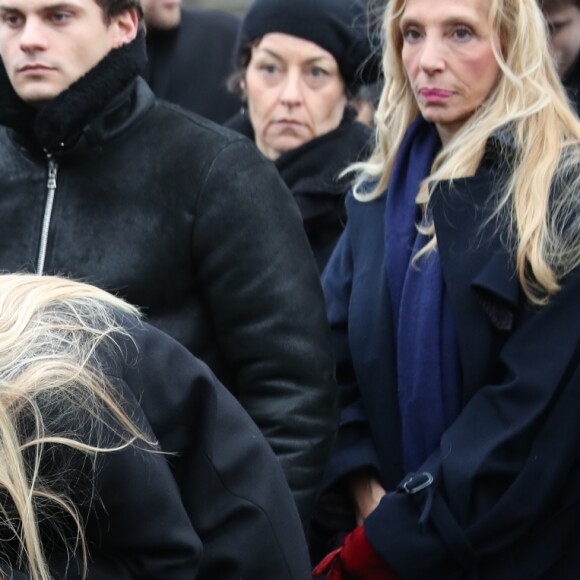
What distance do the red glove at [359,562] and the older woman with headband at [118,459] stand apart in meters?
0.97

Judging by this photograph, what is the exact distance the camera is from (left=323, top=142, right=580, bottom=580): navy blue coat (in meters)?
2.97

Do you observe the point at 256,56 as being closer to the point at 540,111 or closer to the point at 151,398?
the point at 540,111

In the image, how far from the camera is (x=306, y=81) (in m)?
4.23

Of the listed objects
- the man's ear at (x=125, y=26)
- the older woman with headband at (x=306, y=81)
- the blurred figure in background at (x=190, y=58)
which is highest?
the man's ear at (x=125, y=26)

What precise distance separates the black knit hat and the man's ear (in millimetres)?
970

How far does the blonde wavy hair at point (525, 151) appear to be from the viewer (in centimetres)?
307

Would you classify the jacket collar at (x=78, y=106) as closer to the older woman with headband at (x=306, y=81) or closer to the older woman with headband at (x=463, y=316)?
the older woman with headband at (x=463, y=316)

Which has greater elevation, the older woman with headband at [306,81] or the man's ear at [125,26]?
the man's ear at [125,26]

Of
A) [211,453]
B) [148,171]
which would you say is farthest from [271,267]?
[211,453]

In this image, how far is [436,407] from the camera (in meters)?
3.14

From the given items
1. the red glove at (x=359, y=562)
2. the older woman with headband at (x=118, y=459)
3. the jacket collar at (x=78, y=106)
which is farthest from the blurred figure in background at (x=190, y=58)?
the older woman with headband at (x=118, y=459)

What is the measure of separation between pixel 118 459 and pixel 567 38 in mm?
2335

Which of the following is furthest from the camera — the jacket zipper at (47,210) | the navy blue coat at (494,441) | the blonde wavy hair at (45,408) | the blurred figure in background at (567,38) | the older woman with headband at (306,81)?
the older woman with headband at (306,81)

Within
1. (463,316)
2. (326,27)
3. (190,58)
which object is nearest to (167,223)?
(463,316)
